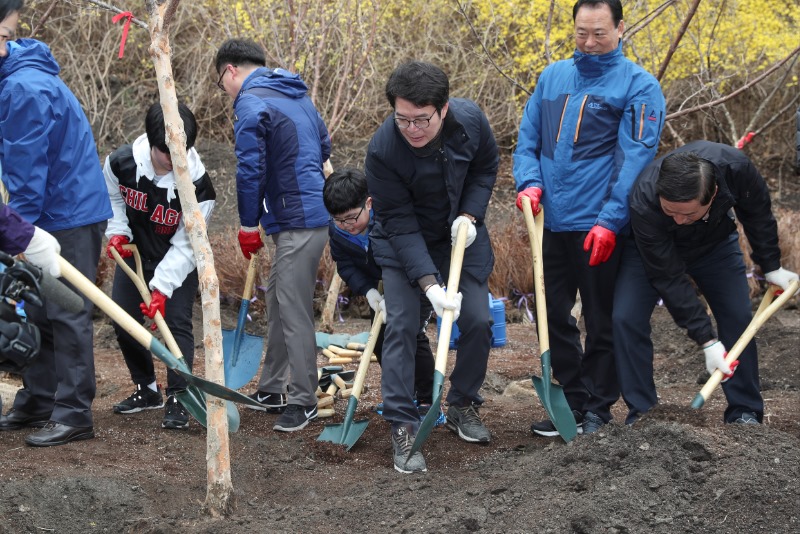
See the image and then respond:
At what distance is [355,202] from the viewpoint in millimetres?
4492

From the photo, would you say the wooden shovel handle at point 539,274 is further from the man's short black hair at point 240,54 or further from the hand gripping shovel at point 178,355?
the man's short black hair at point 240,54

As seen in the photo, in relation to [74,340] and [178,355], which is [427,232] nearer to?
[178,355]

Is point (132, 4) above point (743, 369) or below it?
above

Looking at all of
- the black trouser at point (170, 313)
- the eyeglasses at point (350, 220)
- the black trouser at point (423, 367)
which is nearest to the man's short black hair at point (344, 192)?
the eyeglasses at point (350, 220)

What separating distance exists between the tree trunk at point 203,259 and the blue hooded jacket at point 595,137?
64.8 inches

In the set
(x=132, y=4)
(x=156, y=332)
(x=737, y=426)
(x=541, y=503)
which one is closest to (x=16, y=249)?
(x=541, y=503)

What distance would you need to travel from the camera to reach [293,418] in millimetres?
4781

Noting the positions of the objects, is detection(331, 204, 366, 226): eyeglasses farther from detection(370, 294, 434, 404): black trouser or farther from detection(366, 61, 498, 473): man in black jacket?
detection(370, 294, 434, 404): black trouser

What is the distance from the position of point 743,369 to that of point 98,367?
4.04m

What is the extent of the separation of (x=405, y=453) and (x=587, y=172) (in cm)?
144

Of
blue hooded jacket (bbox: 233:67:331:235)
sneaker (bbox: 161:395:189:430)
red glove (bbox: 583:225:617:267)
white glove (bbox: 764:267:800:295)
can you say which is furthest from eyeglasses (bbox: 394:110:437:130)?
sneaker (bbox: 161:395:189:430)

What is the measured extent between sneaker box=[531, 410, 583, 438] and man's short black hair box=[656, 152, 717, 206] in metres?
1.23

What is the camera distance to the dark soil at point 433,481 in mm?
3330

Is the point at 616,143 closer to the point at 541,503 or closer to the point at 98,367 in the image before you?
the point at 541,503
